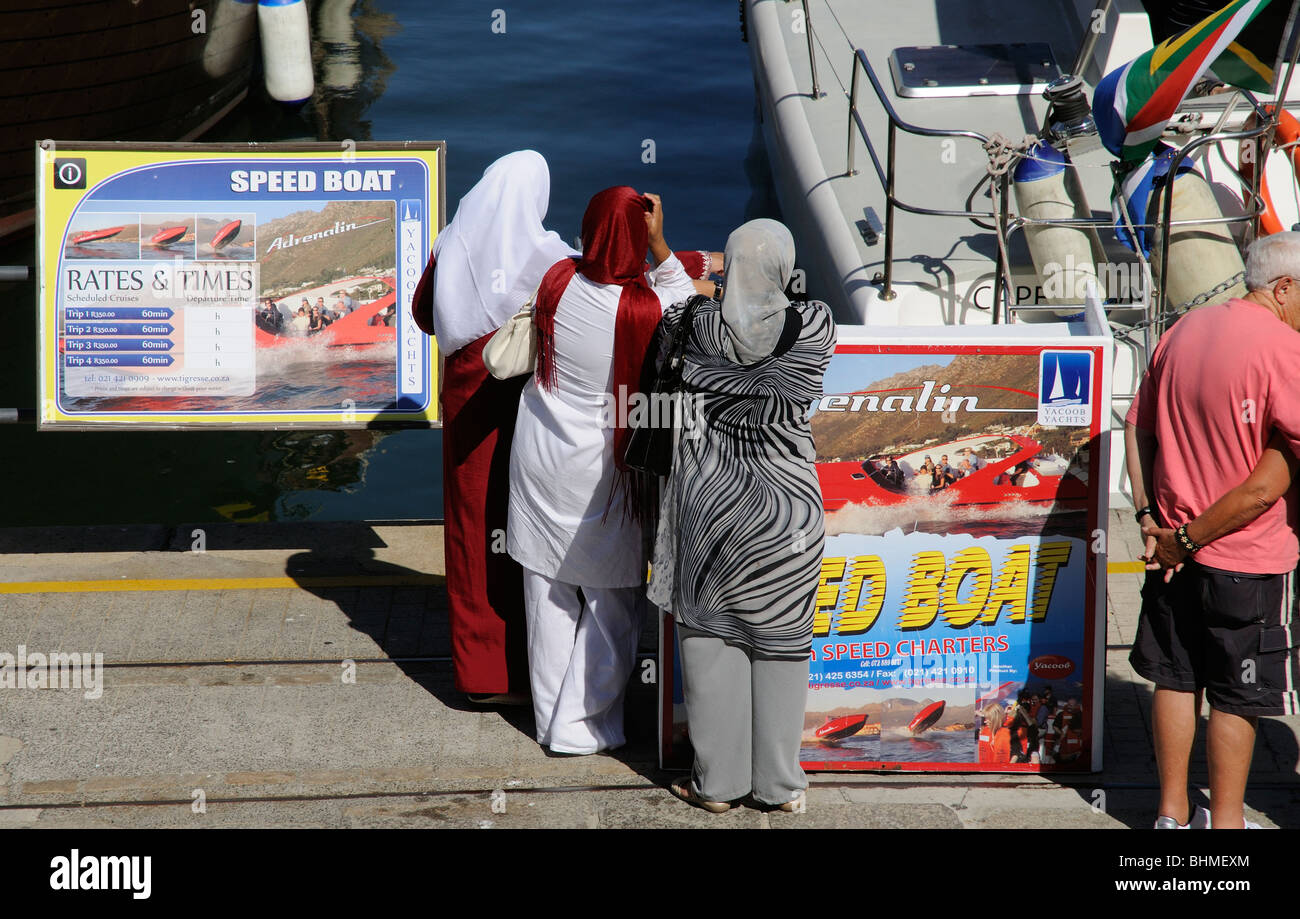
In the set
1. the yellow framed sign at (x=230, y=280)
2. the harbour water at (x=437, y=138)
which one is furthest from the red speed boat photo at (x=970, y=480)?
the harbour water at (x=437, y=138)

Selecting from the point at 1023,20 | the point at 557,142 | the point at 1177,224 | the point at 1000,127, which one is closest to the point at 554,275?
the point at 1177,224

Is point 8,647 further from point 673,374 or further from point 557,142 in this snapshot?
point 557,142

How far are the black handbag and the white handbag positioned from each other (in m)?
0.39

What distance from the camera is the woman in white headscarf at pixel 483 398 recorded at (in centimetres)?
394

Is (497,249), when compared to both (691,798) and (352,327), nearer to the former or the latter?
(352,327)

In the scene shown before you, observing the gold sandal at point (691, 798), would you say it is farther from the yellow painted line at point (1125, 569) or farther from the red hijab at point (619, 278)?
the yellow painted line at point (1125, 569)

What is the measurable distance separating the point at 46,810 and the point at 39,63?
852cm

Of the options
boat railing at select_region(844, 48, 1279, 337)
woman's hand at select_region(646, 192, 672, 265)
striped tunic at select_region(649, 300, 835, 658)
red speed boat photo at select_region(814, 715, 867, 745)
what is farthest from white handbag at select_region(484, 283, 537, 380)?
boat railing at select_region(844, 48, 1279, 337)

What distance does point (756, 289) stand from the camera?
3.43m

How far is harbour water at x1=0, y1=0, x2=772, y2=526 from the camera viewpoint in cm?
831

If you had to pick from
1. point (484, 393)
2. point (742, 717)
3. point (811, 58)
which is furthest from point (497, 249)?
point (811, 58)

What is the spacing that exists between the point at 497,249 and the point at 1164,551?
2.01 m

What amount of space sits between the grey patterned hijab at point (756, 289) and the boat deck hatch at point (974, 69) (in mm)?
5383
